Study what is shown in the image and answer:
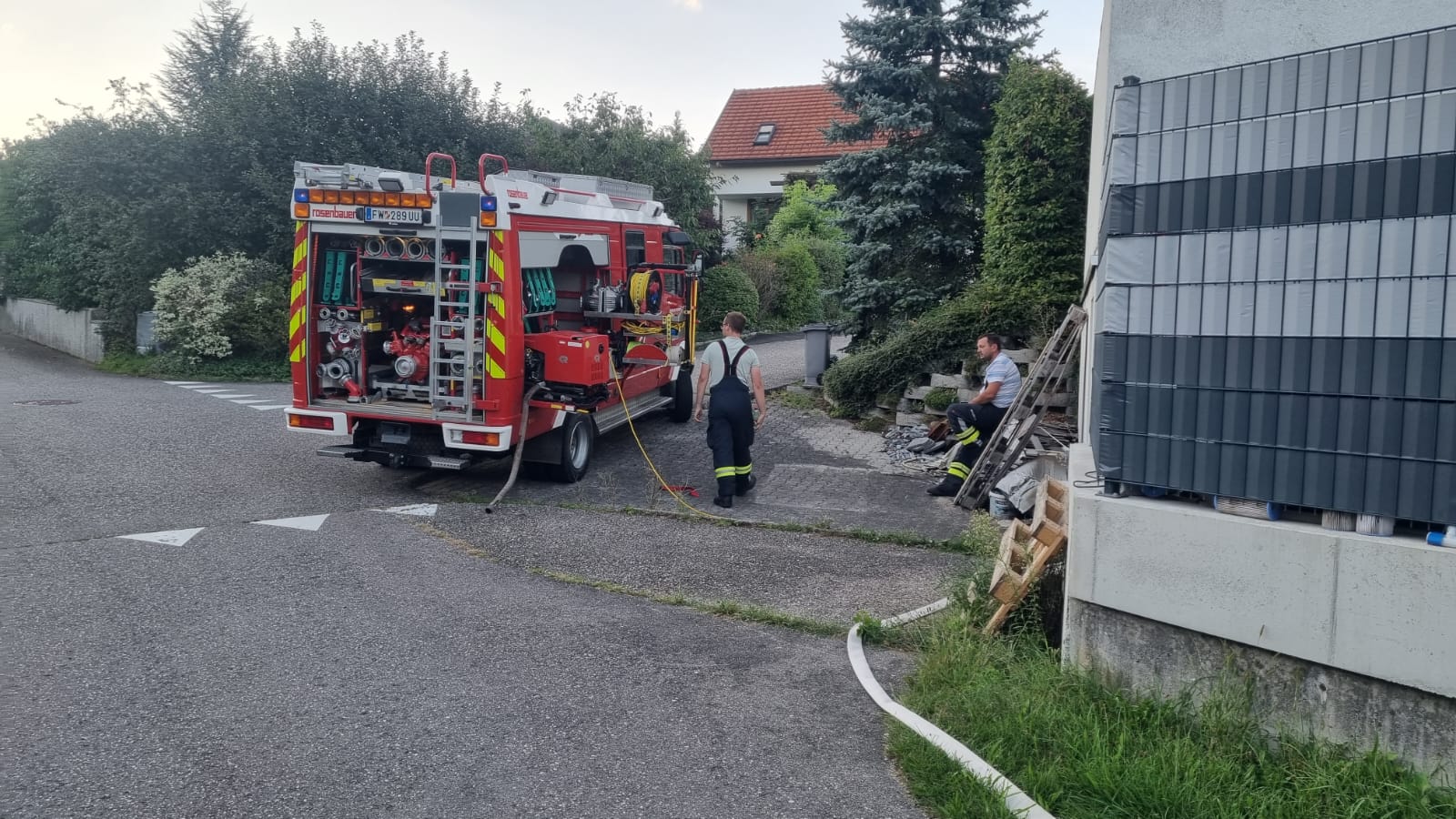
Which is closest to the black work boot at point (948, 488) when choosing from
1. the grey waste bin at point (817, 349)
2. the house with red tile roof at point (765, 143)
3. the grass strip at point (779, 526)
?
the grass strip at point (779, 526)

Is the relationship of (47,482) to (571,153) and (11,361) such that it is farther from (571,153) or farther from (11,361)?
(571,153)

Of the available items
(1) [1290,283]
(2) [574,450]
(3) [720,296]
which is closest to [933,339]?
(2) [574,450]

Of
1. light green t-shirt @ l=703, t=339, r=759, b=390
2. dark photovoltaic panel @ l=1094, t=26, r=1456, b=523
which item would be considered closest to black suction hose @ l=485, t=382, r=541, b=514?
light green t-shirt @ l=703, t=339, r=759, b=390

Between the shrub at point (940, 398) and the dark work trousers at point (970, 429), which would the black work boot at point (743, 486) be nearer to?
the dark work trousers at point (970, 429)

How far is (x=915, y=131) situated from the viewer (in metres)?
15.7

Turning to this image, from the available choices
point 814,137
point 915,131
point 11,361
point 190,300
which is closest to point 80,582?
point 915,131

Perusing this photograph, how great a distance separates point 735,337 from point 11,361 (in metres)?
18.1

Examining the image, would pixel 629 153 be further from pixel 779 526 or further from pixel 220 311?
pixel 779 526

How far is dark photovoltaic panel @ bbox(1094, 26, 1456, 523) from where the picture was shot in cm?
397

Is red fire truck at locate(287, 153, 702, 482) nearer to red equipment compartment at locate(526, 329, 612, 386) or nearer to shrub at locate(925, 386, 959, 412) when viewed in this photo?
red equipment compartment at locate(526, 329, 612, 386)

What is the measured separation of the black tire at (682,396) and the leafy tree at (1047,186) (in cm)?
395

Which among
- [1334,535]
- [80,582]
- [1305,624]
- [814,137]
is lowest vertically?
[80,582]

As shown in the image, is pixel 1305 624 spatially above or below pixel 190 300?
below

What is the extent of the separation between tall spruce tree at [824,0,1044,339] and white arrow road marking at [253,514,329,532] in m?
8.49
